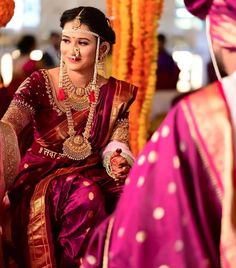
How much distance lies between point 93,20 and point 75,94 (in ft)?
0.64

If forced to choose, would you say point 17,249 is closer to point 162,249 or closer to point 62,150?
point 62,150

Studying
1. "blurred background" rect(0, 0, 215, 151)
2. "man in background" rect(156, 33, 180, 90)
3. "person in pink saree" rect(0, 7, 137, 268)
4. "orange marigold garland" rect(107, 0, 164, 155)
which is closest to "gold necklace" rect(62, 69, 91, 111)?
"person in pink saree" rect(0, 7, 137, 268)

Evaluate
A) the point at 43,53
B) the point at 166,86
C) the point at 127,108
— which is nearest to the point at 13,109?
the point at 127,108

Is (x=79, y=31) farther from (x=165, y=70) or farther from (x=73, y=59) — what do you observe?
(x=165, y=70)

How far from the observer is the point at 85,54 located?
171 centimetres

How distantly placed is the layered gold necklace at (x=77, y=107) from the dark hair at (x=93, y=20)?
13 cm

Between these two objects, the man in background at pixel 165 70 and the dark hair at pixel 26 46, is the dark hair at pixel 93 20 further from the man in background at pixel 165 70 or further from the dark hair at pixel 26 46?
the man in background at pixel 165 70

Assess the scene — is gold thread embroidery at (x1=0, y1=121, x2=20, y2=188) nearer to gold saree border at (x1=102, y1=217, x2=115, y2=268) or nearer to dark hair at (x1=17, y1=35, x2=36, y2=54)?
gold saree border at (x1=102, y1=217, x2=115, y2=268)

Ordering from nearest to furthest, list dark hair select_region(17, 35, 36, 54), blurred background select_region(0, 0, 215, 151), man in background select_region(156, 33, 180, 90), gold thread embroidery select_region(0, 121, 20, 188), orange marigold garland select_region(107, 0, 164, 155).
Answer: gold thread embroidery select_region(0, 121, 20, 188) → orange marigold garland select_region(107, 0, 164, 155) → blurred background select_region(0, 0, 215, 151) → dark hair select_region(17, 35, 36, 54) → man in background select_region(156, 33, 180, 90)

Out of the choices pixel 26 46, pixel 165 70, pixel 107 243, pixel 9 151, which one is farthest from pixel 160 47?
pixel 107 243

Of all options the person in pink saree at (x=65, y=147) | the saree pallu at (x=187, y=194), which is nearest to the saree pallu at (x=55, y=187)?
A: the person in pink saree at (x=65, y=147)

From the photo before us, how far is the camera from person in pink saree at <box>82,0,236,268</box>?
0.88m

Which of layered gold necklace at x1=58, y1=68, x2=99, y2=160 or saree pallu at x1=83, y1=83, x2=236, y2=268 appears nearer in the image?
saree pallu at x1=83, y1=83, x2=236, y2=268

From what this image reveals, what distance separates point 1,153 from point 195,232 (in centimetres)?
84
